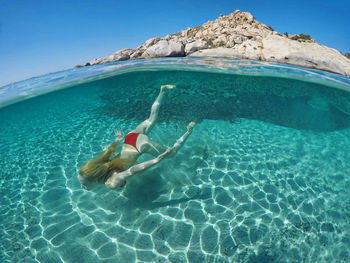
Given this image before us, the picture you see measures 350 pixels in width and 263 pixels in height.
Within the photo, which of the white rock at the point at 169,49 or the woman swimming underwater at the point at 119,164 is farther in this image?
the white rock at the point at 169,49

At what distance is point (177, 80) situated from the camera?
68.1 feet

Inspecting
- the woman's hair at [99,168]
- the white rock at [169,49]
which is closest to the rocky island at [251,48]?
the white rock at [169,49]

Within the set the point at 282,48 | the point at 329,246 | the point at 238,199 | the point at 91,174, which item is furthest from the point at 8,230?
the point at 282,48

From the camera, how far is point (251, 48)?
17.8 meters

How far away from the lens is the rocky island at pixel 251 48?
14766 millimetres

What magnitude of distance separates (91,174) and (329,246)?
16.5 feet

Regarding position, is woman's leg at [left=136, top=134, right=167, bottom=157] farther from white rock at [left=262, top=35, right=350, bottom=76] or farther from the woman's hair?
white rock at [left=262, top=35, right=350, bottom=76]

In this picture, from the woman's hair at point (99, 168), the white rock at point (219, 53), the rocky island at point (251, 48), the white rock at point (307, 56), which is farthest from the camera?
the white rock at point (219, 53)

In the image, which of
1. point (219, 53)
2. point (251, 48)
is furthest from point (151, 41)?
point (251, 48)

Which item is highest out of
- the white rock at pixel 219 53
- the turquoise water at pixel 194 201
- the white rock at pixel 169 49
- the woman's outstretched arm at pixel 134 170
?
the white rock at pixel 169 49

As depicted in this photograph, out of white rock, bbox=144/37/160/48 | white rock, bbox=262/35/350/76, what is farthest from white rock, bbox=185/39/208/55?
white rock, bbox=144/37/160/48

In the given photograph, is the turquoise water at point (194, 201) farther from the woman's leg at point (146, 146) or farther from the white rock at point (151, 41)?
the white rock at point (151, 41)

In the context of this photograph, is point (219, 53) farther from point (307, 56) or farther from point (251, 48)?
point (307, 56)

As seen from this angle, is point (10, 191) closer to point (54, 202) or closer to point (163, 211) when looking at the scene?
point (54, 202)
